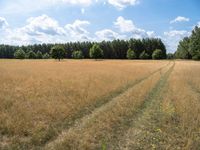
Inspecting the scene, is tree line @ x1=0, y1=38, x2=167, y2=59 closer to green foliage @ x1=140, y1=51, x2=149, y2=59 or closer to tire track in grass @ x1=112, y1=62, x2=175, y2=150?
green foliage @ x1=140, y1=51, x2=149, y2=59

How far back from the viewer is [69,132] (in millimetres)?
8062

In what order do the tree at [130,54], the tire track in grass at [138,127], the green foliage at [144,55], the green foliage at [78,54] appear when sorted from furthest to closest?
the green foliage at [78,54] → the green foliage at [144,55] → the tree at [130,54] → the tire track in grass at [138,127]

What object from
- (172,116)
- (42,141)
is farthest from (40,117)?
(172,116)

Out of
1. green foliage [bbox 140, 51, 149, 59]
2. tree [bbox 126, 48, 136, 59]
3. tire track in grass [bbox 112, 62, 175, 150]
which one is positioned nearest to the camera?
tire track in grass [bbox 112, 62, 175, 150]

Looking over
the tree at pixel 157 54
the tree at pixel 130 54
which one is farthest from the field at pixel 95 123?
the tree at pixel 157 54

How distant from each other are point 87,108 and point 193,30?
8959cm

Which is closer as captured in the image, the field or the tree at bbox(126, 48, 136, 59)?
the field

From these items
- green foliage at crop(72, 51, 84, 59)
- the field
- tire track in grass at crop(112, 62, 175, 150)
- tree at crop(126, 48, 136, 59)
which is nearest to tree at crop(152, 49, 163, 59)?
tree at crop(126, 48, 136, 59)

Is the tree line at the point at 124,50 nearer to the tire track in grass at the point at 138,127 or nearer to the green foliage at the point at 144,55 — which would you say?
the green foliage at the point at 144,55

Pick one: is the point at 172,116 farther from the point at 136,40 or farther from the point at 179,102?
the point at 136,40

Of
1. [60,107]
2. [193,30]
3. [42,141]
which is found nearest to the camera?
[42,141]

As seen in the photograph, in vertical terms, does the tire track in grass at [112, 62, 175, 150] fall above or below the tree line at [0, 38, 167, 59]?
below

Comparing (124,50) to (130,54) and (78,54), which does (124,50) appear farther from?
(78,54)

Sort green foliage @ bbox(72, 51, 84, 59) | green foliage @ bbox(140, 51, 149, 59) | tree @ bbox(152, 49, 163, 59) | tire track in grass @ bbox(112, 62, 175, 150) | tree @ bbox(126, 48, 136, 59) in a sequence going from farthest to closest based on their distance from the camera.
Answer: green foliage @ bbox(72, 51, 84, 59) < green foliage @ bbox(140, 51, 149, 59) < tree @ bbox(126, 48, 136, 59) < tree @ bbox(152, 49, 163, 59) < tire track in grass @ bbox(112, 62, 175, 150)
